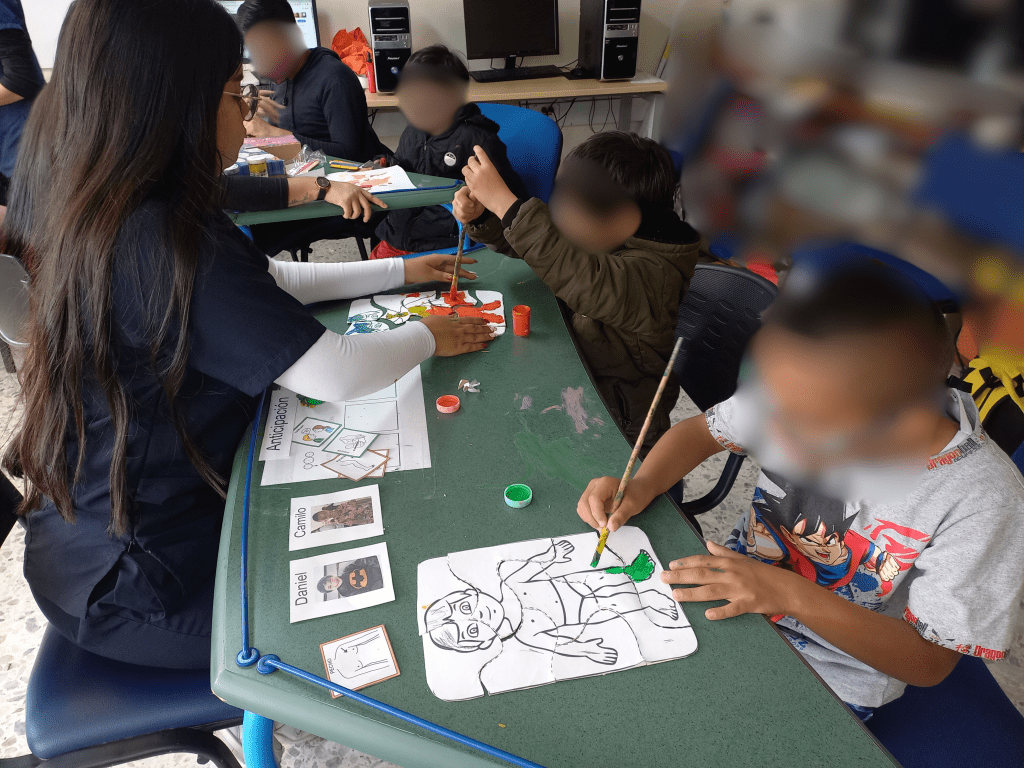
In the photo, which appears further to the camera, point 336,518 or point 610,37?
point 610,37

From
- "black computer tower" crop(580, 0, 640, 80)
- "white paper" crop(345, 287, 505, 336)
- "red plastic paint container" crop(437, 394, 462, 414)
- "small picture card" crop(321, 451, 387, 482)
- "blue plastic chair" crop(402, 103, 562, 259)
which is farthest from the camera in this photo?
"black computer tower" crop(580, 0, 640, 80)

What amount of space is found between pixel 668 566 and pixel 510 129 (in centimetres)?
169

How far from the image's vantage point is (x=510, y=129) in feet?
6.74

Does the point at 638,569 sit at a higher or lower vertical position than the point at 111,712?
higher

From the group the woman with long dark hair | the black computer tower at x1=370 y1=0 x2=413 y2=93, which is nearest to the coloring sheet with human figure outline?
the woman with long dark hair

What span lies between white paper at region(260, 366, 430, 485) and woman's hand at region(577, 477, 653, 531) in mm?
226

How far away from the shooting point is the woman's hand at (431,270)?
4.34 feet

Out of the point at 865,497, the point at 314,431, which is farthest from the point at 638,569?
the point at 314,431

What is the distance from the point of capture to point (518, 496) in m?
0.81

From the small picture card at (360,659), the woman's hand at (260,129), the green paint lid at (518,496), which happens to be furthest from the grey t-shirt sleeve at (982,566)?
the woman's hand at (260,129)

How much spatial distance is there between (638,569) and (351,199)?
4.43ft

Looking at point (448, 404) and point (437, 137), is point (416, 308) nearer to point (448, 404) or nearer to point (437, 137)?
point (448, 404)

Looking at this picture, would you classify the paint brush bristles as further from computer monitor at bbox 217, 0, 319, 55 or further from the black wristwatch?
computer monitor at bbox 217, 0, 319, 55

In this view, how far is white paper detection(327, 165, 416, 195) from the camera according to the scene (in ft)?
5.95
